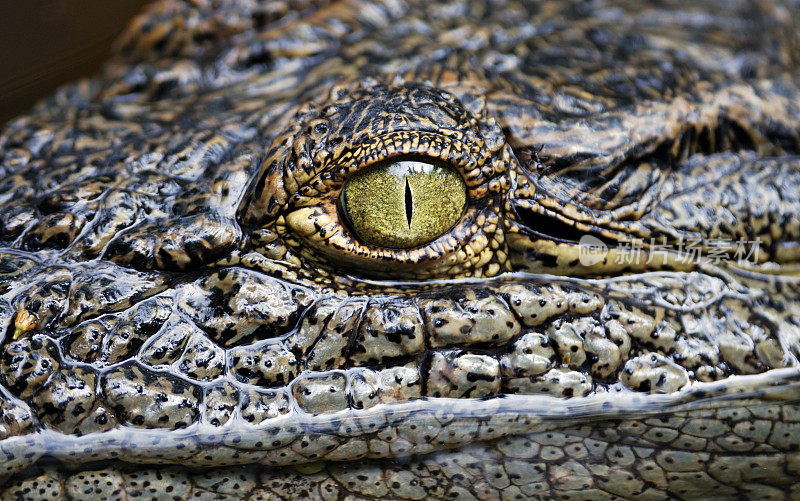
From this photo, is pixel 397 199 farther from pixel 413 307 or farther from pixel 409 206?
pixel 413 307

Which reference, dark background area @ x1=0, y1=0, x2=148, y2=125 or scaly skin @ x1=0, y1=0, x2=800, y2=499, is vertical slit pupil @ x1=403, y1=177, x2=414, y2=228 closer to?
scaly skin @ x1=0, y1=0, x2=800, y2=499

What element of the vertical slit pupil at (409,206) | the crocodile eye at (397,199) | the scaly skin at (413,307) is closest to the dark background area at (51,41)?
the scaly skin at (413,307)

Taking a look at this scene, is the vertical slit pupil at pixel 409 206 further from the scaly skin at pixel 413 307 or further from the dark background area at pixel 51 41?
the dark background area at pixel 51 41

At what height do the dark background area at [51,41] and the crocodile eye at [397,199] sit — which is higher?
the dark background area at [51,41]

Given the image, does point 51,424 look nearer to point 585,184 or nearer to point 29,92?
point 585,184

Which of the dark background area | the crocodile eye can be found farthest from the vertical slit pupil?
the dark background area
